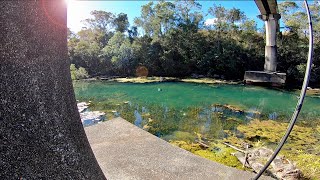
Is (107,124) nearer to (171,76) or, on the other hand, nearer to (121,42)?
(171,76)

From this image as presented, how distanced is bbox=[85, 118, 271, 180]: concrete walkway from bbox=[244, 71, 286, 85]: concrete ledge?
42.4 ft

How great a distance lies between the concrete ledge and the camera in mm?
14802

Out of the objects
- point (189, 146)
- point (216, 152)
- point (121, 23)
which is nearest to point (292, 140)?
point (216, 152)

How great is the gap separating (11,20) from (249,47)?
22109 millimetres

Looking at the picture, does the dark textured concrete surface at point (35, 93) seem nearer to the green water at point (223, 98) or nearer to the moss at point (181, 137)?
the moss at point (181, 137)

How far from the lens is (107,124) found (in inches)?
157

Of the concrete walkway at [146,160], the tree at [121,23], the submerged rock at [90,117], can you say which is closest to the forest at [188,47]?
A: the tree at [121,23]

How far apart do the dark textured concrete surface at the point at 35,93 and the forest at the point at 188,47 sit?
20.1 m

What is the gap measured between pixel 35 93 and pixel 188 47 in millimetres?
22438

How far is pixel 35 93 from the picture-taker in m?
1.18

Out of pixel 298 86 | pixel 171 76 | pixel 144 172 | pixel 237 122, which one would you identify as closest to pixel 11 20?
pixel 144 172

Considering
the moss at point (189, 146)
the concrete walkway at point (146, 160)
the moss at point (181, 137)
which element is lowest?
the moss at point (189, 146)

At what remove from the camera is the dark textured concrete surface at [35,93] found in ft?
3.61

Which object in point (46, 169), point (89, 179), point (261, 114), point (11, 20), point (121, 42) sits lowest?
point (261, 114)
